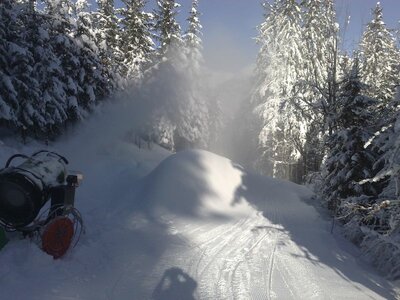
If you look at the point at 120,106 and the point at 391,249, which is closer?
the point at 391,249

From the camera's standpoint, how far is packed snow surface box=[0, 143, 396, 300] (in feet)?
18.6

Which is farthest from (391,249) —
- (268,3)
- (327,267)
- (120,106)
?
(268,3)

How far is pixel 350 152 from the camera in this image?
11125 millimetres

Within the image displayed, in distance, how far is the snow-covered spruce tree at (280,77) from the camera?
25.4 metres

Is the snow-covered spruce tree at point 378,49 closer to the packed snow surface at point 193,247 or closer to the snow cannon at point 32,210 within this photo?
the packed snow surface at point 193,247

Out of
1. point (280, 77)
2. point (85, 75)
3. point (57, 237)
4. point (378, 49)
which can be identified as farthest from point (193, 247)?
point (378, 49)

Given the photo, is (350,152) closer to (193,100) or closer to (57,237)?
(57,237)

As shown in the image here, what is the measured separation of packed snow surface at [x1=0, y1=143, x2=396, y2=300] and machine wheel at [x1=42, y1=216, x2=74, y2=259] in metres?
0.13

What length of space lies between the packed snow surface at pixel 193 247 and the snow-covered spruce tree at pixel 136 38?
13.1 m

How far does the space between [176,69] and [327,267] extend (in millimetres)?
21082

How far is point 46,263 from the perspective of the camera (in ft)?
18.9

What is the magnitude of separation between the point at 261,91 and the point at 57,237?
75.2 ft

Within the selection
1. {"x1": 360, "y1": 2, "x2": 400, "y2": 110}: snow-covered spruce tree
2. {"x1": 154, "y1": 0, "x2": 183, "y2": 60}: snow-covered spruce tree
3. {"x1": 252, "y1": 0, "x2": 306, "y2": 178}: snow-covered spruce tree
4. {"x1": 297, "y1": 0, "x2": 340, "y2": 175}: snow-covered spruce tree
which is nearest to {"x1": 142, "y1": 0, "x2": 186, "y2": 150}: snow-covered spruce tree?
{"x1": 154, "y1": 0, "x2": 183, "y2": 60}: snow-covered spruce tree

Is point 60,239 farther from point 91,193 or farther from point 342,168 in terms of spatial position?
point 342,168
